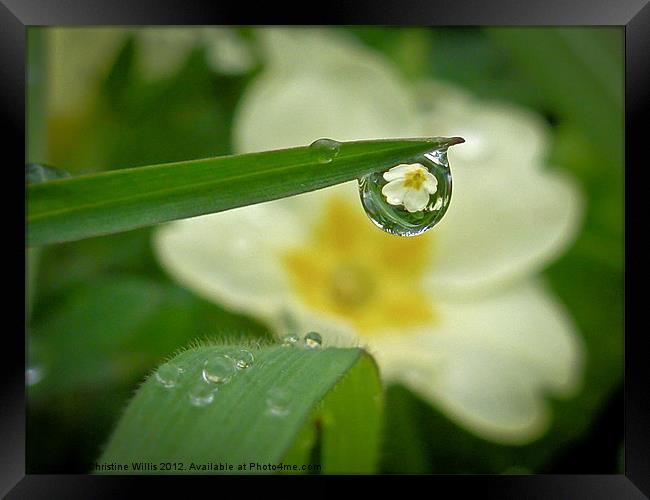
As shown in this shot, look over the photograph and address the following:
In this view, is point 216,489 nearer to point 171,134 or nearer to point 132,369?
point 132,369

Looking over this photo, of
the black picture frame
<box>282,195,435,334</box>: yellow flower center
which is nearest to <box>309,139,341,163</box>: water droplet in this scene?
the black picture frame

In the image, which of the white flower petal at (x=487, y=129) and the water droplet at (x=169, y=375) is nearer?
the water droplet at (x=169, y=375)

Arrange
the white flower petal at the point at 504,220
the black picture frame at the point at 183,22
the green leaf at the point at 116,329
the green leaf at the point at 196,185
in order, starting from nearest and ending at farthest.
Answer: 1. the green leaf at the point at 196,185
2. the black picture frame at the point at 183,22
3. the green leaf at the point at 116,329
4. the white flower petal at the point at 504,220

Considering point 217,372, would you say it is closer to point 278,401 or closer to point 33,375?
point 278,401

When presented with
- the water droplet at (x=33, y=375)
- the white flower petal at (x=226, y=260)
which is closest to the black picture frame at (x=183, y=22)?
the water droplet at (x=33, y=375)

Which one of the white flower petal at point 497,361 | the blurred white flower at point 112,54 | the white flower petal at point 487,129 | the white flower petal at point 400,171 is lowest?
the white flower petal at point 497,361

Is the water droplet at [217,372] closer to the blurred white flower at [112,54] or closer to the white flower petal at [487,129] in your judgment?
the blurred white flower at [112,54]

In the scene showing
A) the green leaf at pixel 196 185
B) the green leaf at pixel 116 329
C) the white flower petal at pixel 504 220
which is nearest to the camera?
the green leaf at pixel 196 185
